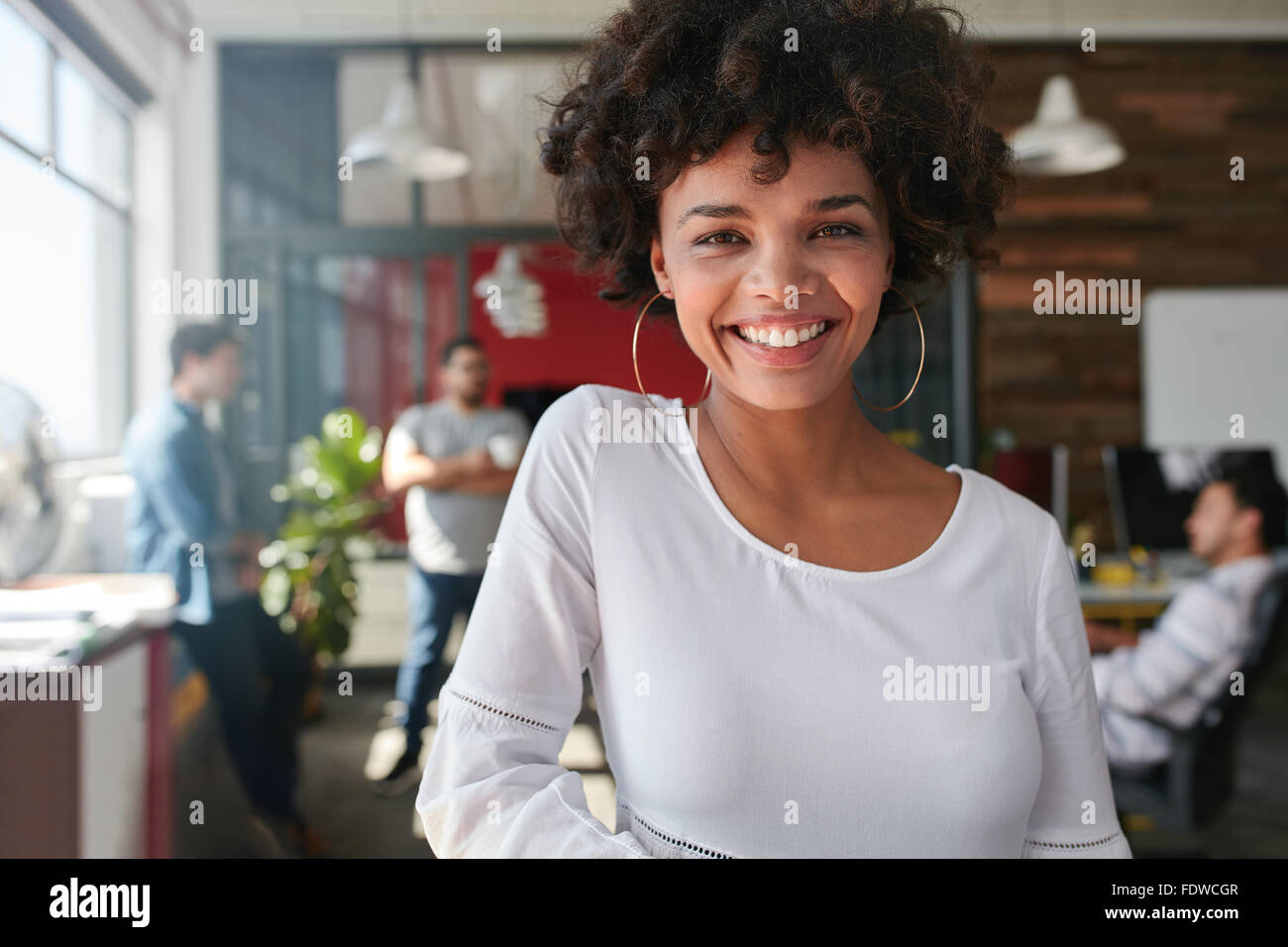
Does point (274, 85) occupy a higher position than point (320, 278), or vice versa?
point (274, 85)

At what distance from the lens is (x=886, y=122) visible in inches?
33.6

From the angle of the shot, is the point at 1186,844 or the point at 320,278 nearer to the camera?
the point at 1186,844

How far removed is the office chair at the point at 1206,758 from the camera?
2.40 metres

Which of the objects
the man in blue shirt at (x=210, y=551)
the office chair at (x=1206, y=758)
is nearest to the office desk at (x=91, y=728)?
the man in blue shirt at (x=210, y=551)

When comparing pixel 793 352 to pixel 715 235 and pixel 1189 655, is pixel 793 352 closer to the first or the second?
pixel 715 235

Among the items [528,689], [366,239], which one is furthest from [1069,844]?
[366,239]

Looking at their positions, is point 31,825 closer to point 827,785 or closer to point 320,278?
point 827,785

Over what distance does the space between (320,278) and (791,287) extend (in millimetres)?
4645

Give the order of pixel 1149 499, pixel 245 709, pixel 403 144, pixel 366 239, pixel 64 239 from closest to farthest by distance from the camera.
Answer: pixel 245 709 → pixel 403 144 → pixel 1149 499 → pixel 64 239 → pixel 366 239

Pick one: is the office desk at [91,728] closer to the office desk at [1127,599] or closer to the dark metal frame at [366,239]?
the dark metal frame at [366,239]

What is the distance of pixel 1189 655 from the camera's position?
253 centimetres

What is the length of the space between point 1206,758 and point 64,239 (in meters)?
4.42

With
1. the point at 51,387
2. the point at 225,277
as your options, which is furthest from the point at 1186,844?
the point at 225,277

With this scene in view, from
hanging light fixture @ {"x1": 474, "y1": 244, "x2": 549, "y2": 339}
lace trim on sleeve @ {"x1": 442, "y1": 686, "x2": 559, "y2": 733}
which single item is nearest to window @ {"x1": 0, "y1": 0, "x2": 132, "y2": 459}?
hanging light fixture @ {"x1": 474, "y1": 244, "x2": 549, "y2": 339}
